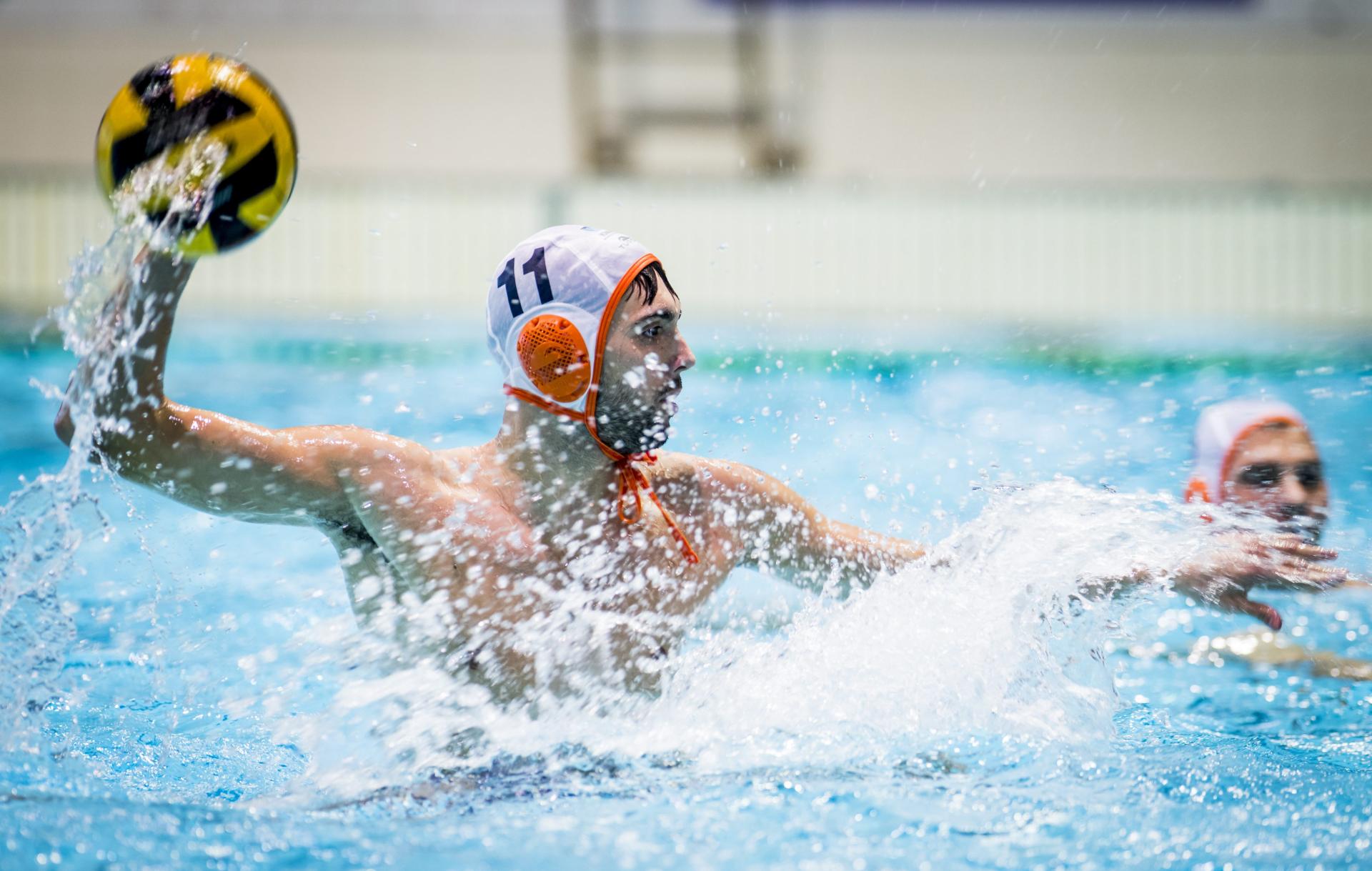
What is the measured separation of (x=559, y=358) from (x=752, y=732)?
94 cm

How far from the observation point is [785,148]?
13141 millimetres

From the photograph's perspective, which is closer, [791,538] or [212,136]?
[212,136]

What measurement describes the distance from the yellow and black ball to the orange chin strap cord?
0.64 meters

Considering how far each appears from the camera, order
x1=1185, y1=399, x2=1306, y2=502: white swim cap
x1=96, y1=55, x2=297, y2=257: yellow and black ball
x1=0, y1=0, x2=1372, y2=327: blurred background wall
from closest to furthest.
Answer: x1=96, y1=55, x2=297, y2=257: yellow and black ball < x1=1185, y1=399, x2=1306, y2=502: white swim cap < x1=0, y1=0, x2=1372, y2=327: blurred background wall

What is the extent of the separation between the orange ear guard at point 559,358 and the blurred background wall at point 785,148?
9.17 meters

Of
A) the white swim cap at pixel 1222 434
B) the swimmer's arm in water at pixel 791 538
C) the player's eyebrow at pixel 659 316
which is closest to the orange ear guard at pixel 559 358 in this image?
the player's eyebrow at pixel 659 316

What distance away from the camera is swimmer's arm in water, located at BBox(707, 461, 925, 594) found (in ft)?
10.00

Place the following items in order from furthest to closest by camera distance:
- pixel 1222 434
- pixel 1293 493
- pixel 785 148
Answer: pixel 785 148, pixel 1222 434, pixel 1293 493

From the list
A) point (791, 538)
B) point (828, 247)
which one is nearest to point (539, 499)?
point (791, 538)

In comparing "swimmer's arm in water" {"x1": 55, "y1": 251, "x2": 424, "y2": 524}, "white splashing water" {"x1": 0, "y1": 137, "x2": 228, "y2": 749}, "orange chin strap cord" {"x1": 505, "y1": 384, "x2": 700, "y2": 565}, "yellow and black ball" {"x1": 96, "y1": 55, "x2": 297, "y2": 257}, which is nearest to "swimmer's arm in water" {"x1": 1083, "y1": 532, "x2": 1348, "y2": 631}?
"orange chin strap cord" {"x1": 505, "y1": 384, "x2": 700, "y2": 565}

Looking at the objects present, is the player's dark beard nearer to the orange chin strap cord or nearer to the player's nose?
the orange chin strap cord

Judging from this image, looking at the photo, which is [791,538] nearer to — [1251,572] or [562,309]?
[562,309]

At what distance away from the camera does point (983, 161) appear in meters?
12.8

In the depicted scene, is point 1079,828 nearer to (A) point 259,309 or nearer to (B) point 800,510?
(B) point 800,510
